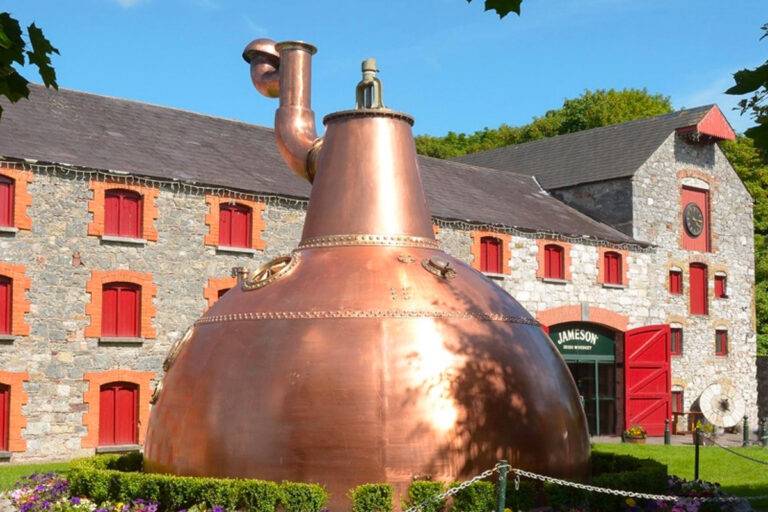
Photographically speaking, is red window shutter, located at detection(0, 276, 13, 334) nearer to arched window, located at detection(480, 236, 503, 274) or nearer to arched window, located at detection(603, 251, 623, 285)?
arched window, located at detection(480, 236, 503, 274)

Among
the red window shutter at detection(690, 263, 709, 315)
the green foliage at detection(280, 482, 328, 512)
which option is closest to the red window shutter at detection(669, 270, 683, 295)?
the red window shutter at detection(690, 263, 709, 315)

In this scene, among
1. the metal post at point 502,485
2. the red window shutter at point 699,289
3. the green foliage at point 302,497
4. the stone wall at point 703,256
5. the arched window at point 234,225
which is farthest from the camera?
the red window shutter at point 699,289

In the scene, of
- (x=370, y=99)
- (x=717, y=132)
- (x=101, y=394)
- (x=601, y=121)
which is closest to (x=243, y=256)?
(x=101, y=394)

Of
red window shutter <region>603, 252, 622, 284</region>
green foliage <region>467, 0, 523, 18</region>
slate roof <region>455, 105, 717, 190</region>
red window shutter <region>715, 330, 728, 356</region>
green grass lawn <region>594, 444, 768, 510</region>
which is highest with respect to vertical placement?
slate roof <region>455, 105, 717, 190</region>

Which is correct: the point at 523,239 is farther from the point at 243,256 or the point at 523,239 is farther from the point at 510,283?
the point at 243,256

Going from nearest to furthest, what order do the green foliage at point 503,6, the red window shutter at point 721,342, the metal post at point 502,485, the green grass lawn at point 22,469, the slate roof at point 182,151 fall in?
the green foliage at point 503,6
the metal post at point 502,485
the green grass lawn at point 22,469
the slate roof at point 182,151
the red window shutter at point 721,342

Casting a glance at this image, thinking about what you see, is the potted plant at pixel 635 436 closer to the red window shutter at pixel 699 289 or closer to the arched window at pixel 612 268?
the arched window at pixel 612 268

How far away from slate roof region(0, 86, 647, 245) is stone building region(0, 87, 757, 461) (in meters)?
0.08

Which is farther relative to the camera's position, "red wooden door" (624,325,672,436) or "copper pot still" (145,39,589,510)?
"red wooden door" (624,325,672,436)

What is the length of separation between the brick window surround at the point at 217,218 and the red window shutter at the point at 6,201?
466 centimetres

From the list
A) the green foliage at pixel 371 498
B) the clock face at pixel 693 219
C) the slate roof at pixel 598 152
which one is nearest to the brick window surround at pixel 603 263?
the slate roof at pixel 598 152

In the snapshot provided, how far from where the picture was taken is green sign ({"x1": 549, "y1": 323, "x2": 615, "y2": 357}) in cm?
3297

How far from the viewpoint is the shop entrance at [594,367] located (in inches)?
1309

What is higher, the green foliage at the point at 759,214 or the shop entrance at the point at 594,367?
the green foliage at the point at 759,214
